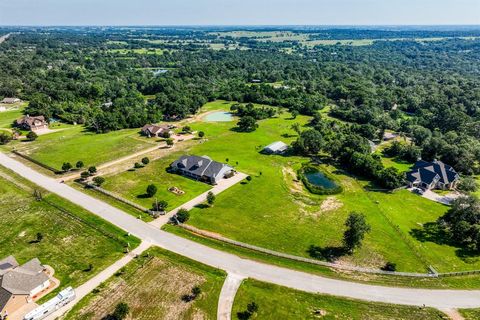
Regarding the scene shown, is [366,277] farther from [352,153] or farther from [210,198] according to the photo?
[352,153]

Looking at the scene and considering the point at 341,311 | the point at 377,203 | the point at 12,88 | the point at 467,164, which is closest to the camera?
the point at 341,311

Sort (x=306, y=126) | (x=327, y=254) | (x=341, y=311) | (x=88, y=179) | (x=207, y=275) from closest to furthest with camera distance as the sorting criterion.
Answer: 1. (x=341, y=311)
2. (x=207, y=275)
3. (x=327, y=254)
4. (x=88, y=179)
5. (x=306, y=126)

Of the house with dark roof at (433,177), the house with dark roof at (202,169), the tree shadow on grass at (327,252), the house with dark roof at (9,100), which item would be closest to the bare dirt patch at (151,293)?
Result: the tree shadow on grass at (327,252)

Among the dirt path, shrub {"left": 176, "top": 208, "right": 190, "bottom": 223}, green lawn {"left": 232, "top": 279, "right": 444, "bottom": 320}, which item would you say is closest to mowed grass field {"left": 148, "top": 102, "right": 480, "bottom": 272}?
shrub {"left": 176, "top": 208, "right": 190, "bottom": 223}

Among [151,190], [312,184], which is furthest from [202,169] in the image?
[312,184]

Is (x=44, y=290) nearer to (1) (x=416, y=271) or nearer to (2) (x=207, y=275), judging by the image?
(2) (x=207, y=275)

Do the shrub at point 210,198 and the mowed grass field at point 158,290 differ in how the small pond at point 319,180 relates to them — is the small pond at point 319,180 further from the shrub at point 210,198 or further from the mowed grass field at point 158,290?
the mowed grass field at point 158,290

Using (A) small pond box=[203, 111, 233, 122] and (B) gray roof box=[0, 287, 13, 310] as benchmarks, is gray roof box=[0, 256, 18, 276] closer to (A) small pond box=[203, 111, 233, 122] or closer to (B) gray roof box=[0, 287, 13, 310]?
(B) gray roof box=[0, 287, 13, 310]

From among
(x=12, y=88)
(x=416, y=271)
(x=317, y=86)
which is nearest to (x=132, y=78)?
(x=12, y=88)
